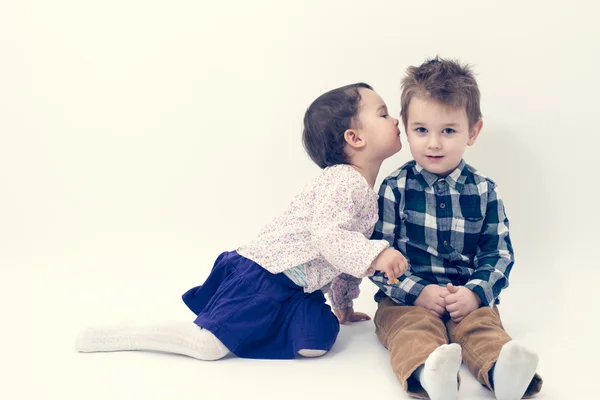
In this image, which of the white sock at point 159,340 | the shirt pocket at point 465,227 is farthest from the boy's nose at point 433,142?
the white sock at point 159,340

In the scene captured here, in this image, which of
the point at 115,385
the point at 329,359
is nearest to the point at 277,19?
the point at 329,359

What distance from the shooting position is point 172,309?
2.22 meters

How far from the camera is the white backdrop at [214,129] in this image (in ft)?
7.63

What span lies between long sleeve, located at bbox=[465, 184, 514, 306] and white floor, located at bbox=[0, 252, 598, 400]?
0.58ft

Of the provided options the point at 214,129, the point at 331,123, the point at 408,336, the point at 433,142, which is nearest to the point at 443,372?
the point at 408,336

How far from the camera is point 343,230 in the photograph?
172cm

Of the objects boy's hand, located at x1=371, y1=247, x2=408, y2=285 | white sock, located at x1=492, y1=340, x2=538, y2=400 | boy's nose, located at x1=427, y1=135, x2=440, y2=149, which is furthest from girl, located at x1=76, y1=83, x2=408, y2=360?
white sock, located at x1=492, y1=340, x2=538, y2=400

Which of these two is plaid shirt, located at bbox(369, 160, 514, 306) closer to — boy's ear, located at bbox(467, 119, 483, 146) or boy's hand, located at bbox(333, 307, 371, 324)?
boy's ear, located at bbox(467, 119, 483, 146)

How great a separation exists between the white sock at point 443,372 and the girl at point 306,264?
289 mm

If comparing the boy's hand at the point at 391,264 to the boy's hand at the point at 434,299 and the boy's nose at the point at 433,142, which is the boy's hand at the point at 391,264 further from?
the boy's nose at the point at 433,142

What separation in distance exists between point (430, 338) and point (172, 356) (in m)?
0.66

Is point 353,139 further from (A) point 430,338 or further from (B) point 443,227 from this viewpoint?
(A) point 430,338

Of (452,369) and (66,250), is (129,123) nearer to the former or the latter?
(66,250)

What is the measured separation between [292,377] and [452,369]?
0.41m
